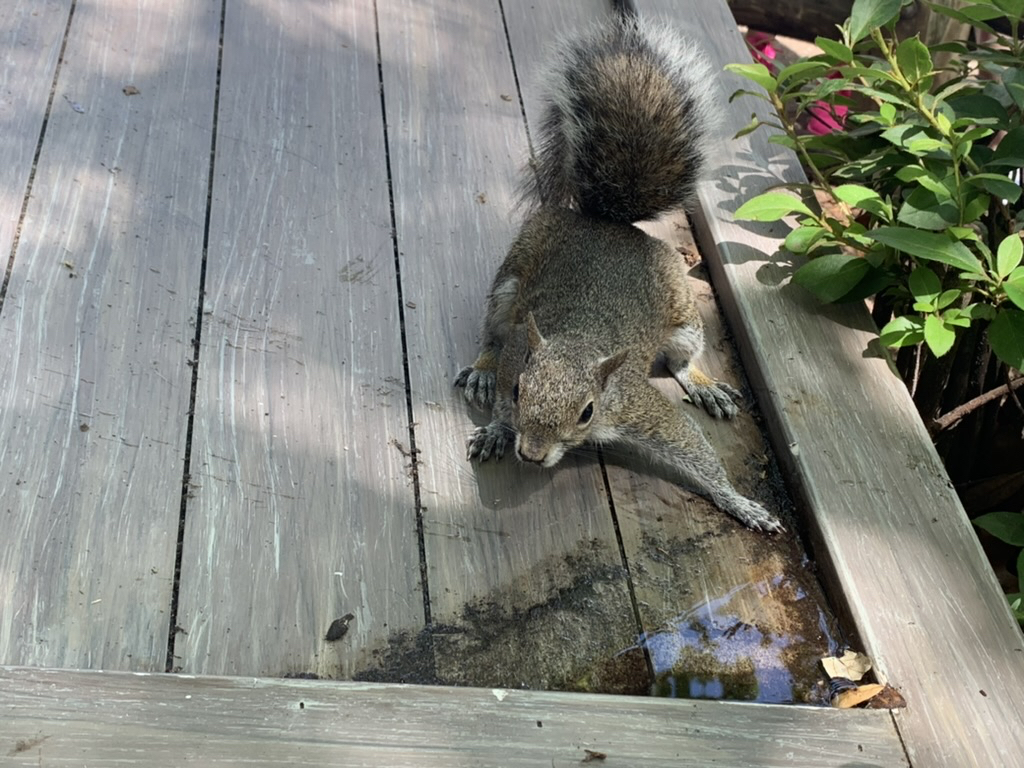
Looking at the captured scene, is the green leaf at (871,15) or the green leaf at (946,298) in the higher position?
the green leaf at (871,15)

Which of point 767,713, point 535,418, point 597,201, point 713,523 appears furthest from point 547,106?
point 767,713

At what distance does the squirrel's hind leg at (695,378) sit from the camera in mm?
2250

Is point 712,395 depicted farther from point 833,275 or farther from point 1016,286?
point 1016,286

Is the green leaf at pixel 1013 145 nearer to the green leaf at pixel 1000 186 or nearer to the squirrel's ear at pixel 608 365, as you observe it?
the green leaf at pixel 1000 186

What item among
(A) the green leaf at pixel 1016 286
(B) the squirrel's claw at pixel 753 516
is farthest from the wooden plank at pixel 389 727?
(A) the green leaf at pixel 1016 286

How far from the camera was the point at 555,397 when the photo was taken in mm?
2023

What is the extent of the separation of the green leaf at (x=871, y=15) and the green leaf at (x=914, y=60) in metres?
0.08

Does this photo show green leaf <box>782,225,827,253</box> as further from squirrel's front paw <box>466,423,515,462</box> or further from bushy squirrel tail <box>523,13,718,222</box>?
squirrel's front paw <box>466,423,515,462</box>

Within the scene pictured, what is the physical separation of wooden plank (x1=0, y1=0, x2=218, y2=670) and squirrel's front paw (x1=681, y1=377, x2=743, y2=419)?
1088mm

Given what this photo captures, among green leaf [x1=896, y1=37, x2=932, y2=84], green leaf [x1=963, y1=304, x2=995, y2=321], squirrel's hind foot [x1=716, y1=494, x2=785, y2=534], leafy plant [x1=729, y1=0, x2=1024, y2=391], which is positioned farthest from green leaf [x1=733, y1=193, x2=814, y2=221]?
squirrel's hind foot [x1=716, y1=494, x2=785, y2=534]

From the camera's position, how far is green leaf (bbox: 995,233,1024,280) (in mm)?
1955

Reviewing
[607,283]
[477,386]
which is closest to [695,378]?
[607,283]

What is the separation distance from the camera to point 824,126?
143 inches

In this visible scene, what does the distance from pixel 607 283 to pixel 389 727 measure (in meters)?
1.19
